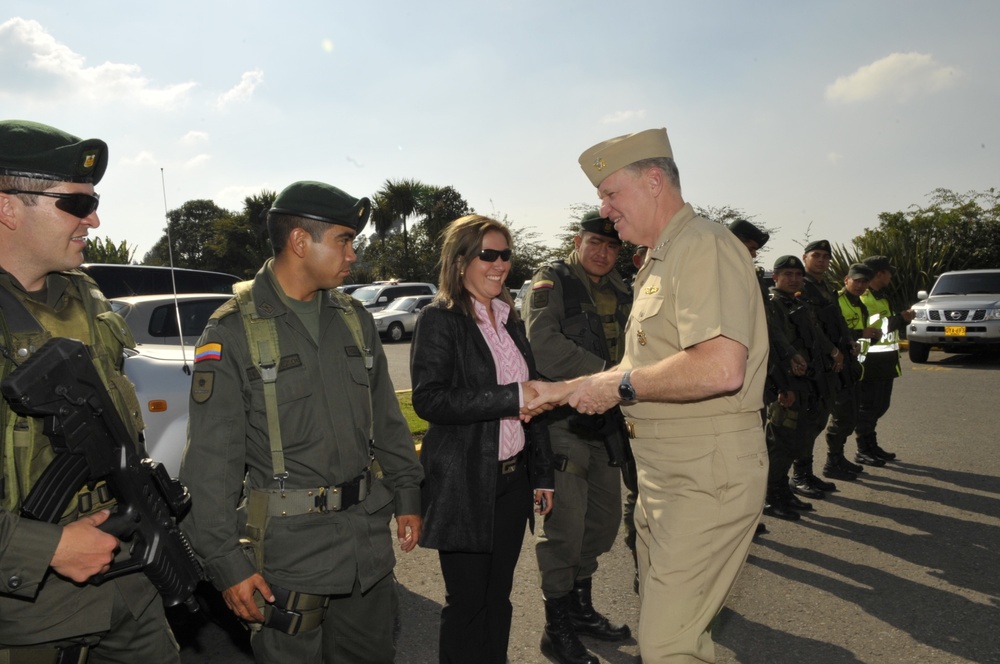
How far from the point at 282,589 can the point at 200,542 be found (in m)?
0.31

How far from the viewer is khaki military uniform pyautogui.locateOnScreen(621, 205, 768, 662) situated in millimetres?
2430

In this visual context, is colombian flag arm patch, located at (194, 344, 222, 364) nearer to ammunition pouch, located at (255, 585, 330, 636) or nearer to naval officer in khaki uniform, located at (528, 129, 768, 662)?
ammunition pouch, located at (255, 585, 330, 636)

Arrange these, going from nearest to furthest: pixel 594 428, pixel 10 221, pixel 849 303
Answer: pixel 10 221 < pixel 594 428 < pixel 849 303

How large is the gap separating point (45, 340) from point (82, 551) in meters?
0.61

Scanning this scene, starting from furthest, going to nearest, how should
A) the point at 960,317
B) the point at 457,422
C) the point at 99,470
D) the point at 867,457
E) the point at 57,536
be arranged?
the point at 960,317 < the point at 867,457 < the point at 457,422 < the point at 99,470 < the point at 57,536

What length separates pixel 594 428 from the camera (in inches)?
155

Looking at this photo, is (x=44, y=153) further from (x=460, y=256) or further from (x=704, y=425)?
(x=704, y=425)

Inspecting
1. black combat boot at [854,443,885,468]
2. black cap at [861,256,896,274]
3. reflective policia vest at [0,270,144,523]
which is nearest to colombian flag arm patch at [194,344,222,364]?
reflective policia vest at [0,270,144,523]

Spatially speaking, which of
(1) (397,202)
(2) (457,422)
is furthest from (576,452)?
(1) (397,202)

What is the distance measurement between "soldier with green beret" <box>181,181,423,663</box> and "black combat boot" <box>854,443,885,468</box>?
21.2ft

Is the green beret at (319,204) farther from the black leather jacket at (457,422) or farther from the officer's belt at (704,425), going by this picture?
A: the officer's belt at (704,425)

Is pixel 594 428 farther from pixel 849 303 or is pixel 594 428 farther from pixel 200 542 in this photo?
pixel 849 303

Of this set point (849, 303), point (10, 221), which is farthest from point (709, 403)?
point (849, 303)

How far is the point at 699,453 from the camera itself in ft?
8.21
